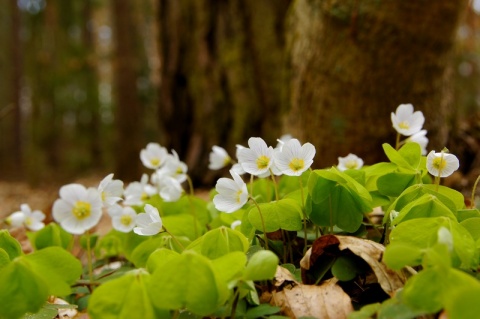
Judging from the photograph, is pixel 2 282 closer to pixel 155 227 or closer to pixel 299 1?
pixel 155 227

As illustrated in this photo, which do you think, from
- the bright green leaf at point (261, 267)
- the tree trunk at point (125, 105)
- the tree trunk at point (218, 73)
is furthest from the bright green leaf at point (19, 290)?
the tree trunk at point (125, 105)

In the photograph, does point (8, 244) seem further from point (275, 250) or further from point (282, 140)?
point (282, 140)

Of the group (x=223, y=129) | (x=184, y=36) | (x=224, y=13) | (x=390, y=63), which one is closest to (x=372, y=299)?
(x=390, y=63)

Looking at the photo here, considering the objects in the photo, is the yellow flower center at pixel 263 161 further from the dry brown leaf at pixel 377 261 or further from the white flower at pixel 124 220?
the white flower at pixel 124 220

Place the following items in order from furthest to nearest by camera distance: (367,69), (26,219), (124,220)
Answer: (367,69) < (26,219) < (124,220)

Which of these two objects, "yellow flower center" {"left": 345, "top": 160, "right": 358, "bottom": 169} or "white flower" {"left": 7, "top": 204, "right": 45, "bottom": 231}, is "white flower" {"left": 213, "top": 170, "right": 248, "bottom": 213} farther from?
"white flower" {"left": 7, "top": 204, "right": 45, "bottom": 231}

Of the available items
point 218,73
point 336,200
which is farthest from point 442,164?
point 218,73
